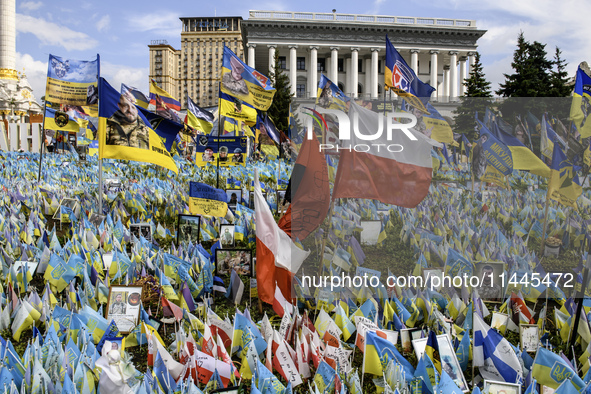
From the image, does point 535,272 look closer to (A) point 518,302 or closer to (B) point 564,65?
(A) point 518,302

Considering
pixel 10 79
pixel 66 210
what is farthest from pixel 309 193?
pixel 10 79

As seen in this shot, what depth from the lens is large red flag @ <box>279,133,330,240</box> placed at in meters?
4.75

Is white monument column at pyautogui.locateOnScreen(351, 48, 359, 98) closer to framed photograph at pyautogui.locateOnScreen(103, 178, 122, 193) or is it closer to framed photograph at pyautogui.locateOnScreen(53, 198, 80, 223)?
framed photograph at pyautogui.locateOnScreen(103, 178, 122, 193)

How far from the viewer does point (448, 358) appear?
11.8ft

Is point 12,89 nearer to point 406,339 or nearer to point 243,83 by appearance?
point 243,83

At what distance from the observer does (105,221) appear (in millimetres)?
7535

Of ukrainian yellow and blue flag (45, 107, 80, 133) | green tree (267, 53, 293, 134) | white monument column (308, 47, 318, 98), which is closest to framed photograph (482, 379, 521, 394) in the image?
ukrainian yellow and blue flag (45, 107, 80, 133)

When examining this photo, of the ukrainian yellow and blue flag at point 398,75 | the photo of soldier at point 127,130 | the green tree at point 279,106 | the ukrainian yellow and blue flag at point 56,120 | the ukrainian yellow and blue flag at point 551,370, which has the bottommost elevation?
the ukrainian yellow and blue flag at point 551,370

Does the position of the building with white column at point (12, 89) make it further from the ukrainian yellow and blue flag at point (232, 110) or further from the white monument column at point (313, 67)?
the white monument column at point (313, 67)

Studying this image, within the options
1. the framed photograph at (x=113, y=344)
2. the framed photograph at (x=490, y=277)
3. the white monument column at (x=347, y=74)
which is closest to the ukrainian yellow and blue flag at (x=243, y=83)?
the framed photograph at (x=490, y=277)

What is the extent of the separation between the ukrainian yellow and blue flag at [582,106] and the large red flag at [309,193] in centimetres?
333

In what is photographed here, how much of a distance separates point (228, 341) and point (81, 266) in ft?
7.63

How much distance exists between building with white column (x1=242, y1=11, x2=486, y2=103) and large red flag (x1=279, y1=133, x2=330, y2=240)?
52127 mm

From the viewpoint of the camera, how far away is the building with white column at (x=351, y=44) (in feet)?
182
